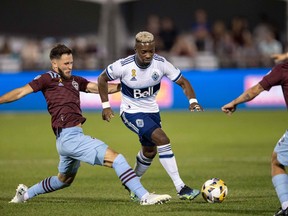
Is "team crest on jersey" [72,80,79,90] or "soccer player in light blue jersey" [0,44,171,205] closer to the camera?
"soccer player in light blue jersey" [0,44,171,205]

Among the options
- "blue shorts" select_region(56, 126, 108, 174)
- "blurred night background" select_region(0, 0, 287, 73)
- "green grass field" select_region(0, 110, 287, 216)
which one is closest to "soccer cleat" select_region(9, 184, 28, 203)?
"green grass field" select_region(0, 110, 287, 216)

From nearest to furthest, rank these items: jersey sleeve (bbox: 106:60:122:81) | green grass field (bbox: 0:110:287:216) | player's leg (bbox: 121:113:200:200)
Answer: green grass field (bbox: 0:110:287:216) < player's leg (bbox: 121:113:200:200) < jersey sleeve (bbox: 106:60:122:81)

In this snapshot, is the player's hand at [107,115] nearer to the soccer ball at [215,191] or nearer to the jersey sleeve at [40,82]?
the jersey sleeve at [40,82]

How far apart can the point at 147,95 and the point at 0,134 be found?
36.7ft

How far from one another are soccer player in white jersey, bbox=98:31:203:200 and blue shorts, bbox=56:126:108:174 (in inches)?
22.8

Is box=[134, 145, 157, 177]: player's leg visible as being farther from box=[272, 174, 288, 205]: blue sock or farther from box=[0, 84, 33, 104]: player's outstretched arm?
box=[272, 174, 288, 205]: blue sock

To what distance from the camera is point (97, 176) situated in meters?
14.4

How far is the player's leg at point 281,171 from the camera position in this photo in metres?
8.93

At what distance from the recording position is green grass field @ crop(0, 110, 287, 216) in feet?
33.3

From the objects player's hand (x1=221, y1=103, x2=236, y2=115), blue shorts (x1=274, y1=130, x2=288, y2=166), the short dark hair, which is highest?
the short dark hair

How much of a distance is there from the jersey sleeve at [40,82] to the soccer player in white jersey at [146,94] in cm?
83

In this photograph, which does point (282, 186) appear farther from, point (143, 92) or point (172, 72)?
point (143, 92)

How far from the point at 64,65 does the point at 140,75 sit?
114cm

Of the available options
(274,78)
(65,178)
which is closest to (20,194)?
(65,178)
